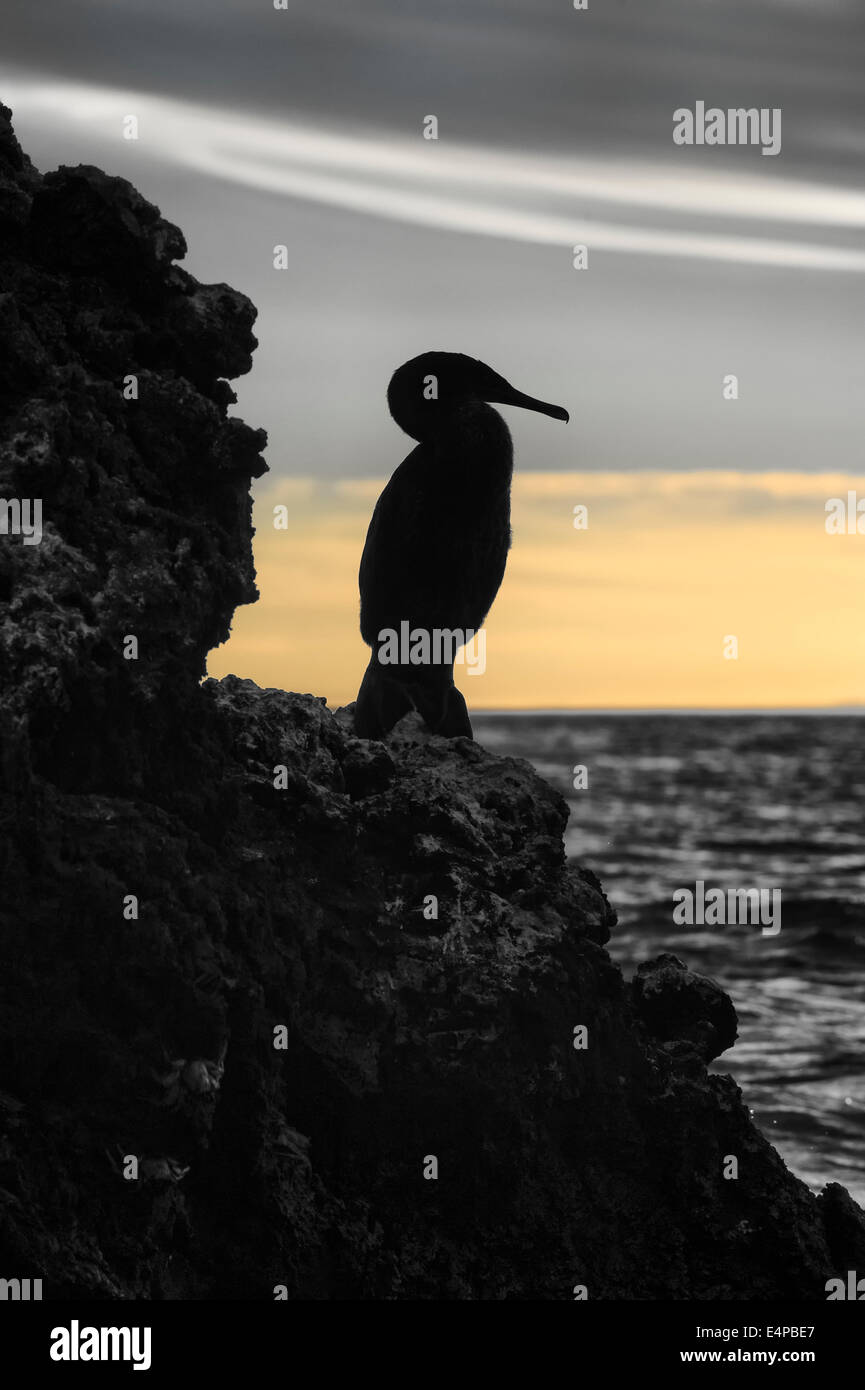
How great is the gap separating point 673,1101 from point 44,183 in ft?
12.3

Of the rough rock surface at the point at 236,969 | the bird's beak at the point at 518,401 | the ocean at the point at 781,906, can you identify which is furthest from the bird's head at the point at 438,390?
the ocean at the point at 781,906

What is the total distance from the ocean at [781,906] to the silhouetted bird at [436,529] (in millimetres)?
5369

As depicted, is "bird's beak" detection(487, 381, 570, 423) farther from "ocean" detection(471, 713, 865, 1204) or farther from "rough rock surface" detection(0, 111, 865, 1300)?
"ocean" detection(471, 713, 865, 1204)

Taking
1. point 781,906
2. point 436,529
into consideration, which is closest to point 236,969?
point 436,529

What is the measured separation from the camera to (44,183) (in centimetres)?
482

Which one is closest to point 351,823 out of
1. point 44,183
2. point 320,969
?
point 320,969

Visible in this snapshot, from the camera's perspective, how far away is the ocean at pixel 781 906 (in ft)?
40.5

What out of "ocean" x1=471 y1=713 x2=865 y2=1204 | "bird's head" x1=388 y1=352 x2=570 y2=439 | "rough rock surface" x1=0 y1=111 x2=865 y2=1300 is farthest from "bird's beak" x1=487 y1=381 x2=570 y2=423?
"ocean" x1=471 y1=713 x2=865 y2=1204

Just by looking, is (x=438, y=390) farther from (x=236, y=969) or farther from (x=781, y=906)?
(x=781, y=906)

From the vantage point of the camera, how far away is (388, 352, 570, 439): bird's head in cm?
652

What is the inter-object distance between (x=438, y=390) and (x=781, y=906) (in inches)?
801

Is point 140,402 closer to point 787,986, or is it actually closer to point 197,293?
point 197,293

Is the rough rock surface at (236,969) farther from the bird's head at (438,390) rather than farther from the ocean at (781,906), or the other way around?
the ocean at (781,906)
